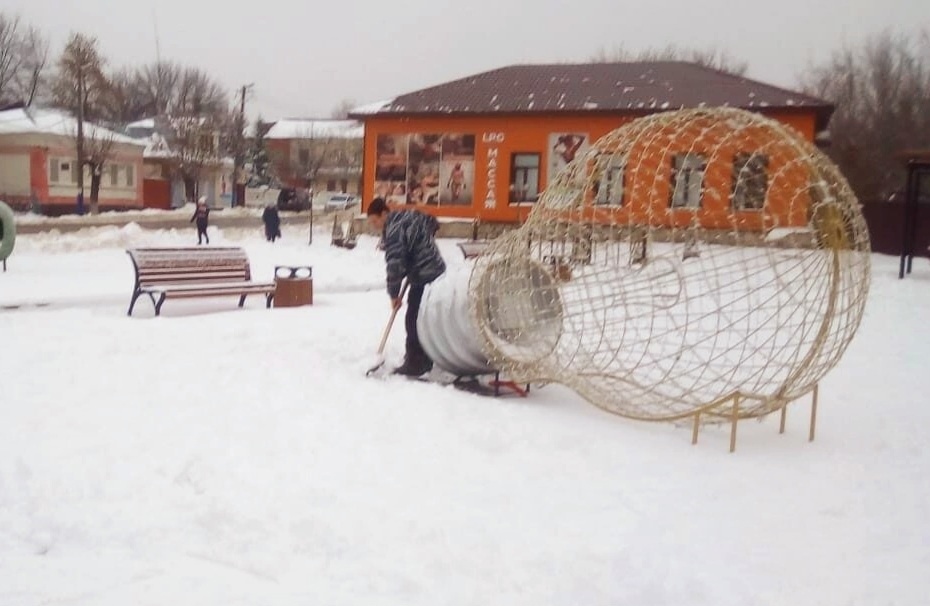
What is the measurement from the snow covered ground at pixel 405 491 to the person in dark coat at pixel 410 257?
34cm

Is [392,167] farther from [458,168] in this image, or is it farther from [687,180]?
[687,180]

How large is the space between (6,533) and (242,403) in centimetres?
226

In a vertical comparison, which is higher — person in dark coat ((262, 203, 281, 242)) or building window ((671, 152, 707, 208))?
building window ((671, 152, 707, 208))

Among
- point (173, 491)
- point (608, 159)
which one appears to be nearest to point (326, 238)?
point (608, 159)

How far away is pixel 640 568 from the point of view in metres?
4.03

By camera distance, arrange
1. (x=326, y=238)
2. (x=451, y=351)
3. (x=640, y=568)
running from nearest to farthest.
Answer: (x=640, y=568) < (x=451, y=351) < (x=326, y=238)

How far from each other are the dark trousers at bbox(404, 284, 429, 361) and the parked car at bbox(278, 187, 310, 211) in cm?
4543

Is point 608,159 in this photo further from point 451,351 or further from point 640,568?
point 640,568

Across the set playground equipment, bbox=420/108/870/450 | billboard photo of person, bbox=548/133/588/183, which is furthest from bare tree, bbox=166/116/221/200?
playground equipment, bbox=420/108/870/450

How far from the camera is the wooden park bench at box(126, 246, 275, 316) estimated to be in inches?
428

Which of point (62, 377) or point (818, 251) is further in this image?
Answer: point (62, 377)

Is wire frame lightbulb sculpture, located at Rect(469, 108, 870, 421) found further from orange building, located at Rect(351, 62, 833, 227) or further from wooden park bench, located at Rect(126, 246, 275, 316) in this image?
orange building, located at Rect(351, 62, 833, 227)

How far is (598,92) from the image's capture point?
26.4m

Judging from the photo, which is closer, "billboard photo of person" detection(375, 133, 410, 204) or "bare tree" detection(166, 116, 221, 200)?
"billboard photo of person" detection(375, 133, 410, 204)
